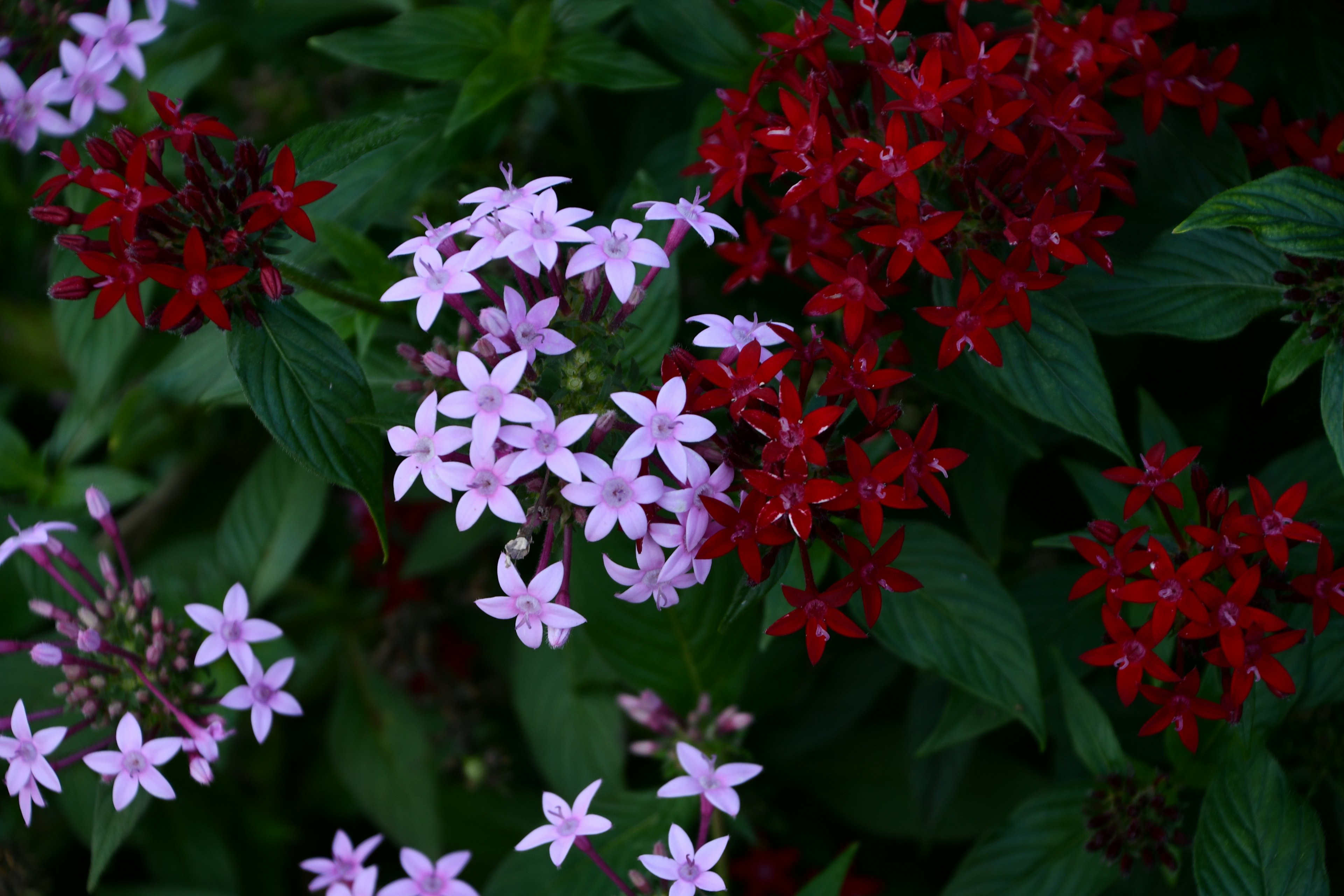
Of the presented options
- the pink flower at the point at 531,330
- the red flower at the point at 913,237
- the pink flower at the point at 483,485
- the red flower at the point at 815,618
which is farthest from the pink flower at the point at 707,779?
the red flower at the point at 913,237

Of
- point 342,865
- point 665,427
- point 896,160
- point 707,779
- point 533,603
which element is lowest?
point 342,865

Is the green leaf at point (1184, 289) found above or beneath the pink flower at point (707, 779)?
above

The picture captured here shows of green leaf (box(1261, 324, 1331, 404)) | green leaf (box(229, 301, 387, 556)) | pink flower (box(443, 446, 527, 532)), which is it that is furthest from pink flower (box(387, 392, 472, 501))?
green leaf (box(1261, 324, 1331, 404))

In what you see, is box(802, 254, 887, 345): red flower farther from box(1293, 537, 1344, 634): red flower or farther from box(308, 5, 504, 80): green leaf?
box(308, 5, 504, 80): green leaf

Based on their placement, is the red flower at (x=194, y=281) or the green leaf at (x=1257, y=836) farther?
the green leaf at (x=1257, y=836)

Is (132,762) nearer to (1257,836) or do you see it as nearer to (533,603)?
(533,603)

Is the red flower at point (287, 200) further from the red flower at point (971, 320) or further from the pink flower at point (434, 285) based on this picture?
the red flower at point (971, 320)

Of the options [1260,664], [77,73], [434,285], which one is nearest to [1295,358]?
[1260,664]
